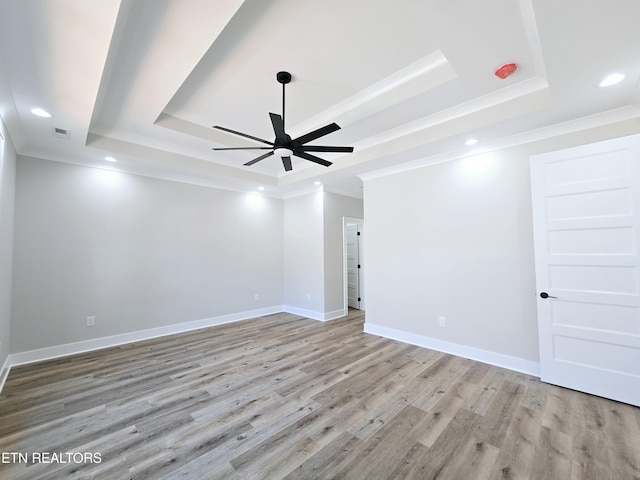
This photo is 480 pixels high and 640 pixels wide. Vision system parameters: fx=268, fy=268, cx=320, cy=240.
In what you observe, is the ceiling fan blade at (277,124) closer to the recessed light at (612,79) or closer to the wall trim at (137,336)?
the recessed light at (612,79)

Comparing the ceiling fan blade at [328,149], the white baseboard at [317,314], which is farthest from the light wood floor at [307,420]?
the ceiling fan blade at [328,149]

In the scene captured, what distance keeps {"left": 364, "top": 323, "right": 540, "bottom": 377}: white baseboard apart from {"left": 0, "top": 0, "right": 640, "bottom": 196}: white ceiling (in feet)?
8.42

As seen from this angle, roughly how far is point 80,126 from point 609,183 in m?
5.30

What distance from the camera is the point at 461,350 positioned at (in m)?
3.53

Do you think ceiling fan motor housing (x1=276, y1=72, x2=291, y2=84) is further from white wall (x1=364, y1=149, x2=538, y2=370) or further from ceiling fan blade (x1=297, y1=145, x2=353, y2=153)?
white wall (x1=364, y1=149, x2=538, y2=370)

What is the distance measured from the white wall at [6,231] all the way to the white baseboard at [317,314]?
4182 millimetres

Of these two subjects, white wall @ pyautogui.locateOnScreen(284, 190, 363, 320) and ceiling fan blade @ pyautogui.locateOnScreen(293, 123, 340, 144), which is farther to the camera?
white wall @ pyautogui.locateOnScreen(284, 190, 363, 320)

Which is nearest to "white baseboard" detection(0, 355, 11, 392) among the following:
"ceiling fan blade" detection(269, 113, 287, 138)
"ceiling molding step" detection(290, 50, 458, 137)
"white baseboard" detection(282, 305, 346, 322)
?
"ceiling fan blade" detection(269, 113, 287, 138)

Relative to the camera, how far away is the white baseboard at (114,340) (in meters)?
3.37

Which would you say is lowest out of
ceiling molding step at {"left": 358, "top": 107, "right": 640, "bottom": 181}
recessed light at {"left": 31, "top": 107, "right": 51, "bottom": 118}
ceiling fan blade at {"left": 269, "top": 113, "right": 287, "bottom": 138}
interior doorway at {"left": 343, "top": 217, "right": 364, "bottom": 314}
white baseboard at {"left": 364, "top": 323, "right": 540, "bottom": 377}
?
white baseboard at {"left": 364, "top": 323, "right": 540, "bottom": 377}

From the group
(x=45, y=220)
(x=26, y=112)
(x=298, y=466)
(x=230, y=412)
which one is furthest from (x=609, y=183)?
(x=45, y=220)

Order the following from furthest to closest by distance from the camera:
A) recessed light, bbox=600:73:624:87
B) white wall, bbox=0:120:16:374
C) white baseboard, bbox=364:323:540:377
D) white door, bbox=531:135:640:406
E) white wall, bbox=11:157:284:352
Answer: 1. white wall, bbox=11:157:284:352
2. white baseboard, bbox=364:323:540:377
3. white wall, bbox=0:120:16:374
4. white door, bbox=531:135:640:406
5. recessed light, bbox=600:73:624:87

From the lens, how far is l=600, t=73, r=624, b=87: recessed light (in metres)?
2.10

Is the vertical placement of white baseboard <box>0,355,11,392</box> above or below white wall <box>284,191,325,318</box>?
below
